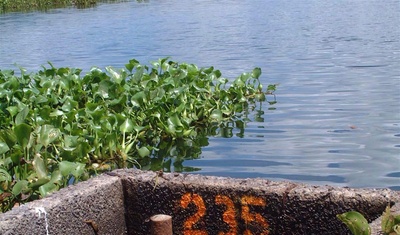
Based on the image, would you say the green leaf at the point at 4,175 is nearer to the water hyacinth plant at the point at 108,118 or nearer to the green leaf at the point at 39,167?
the water hyacinth plant at the point at 108,118

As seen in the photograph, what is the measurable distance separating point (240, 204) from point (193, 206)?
0.73 ft

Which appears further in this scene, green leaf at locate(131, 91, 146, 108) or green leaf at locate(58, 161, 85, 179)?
green leaf at locate(131, 91, 146, 108)

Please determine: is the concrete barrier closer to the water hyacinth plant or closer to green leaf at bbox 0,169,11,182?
the water hyacinth plant

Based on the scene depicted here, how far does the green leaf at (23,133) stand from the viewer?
3657 mm

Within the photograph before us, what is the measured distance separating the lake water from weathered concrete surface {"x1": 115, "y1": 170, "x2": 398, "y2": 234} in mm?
2273

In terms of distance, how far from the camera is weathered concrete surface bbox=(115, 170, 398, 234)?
260 cm

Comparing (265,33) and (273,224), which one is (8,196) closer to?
(273,224)

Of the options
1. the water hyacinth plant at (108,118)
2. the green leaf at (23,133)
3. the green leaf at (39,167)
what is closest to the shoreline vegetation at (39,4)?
the water hyacinth plant at (108,118)

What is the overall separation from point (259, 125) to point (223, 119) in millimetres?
378

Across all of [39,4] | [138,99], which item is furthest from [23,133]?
[39,4]

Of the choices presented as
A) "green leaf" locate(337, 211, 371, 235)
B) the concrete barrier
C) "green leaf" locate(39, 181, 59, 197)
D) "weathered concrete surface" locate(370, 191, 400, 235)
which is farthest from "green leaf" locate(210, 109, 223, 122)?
"green leaf" locate(337, 211, 371, 235)

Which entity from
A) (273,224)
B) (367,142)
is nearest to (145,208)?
(273,224)

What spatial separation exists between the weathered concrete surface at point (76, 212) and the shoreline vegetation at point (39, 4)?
2588 centimetres

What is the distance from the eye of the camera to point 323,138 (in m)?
6.08
